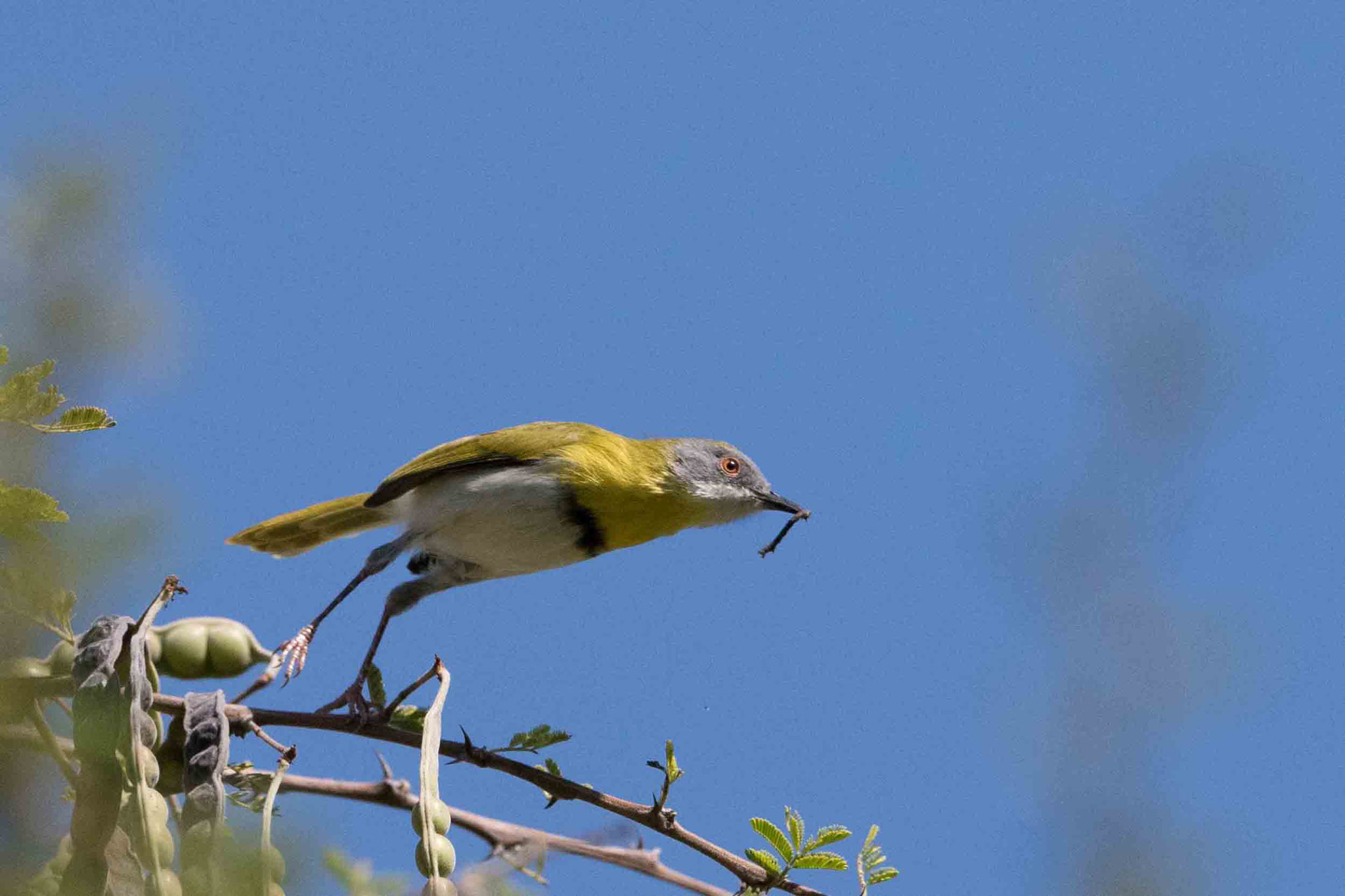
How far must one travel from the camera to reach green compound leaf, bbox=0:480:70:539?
79.8 inches

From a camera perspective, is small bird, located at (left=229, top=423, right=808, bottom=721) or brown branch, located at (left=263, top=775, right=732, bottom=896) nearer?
brown branch, located at (left=263, top=775, right=732, bottom=896)

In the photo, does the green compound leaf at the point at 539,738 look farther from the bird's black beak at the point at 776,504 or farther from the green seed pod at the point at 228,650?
the bird's black beak at the point at 776,504

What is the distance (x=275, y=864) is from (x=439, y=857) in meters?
0.83

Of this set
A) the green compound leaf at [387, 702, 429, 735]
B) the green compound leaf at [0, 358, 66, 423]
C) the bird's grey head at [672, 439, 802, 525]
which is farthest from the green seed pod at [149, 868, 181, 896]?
the bird's grey head at [672, 439, 802, 525]

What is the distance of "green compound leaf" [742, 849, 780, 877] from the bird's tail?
12.2 feet

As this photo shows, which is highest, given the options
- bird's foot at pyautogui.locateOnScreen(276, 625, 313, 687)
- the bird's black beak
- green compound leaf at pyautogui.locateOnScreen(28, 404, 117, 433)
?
Result: green compound leaf at pyautogui.locateOnScreen(28, 404, 117, 433)

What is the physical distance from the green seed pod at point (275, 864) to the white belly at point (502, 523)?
443 cm

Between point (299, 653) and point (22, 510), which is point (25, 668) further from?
point (299, 653)

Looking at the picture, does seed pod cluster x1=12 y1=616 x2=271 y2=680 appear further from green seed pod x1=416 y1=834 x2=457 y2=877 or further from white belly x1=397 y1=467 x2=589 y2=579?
white belly x1=397 y1=467 x2=589 y2=579

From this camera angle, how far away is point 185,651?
3896 mm

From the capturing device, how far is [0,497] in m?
2.02

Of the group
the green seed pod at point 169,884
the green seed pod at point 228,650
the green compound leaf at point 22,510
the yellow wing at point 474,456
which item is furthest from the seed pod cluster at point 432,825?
the yellow wing at point 474,456

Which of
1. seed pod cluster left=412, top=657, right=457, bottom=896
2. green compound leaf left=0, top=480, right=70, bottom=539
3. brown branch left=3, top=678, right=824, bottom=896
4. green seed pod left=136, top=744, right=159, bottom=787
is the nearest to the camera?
green compound leaf left=0, top=480, right=70, bottom=539

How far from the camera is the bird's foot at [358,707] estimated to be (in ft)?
11.3
